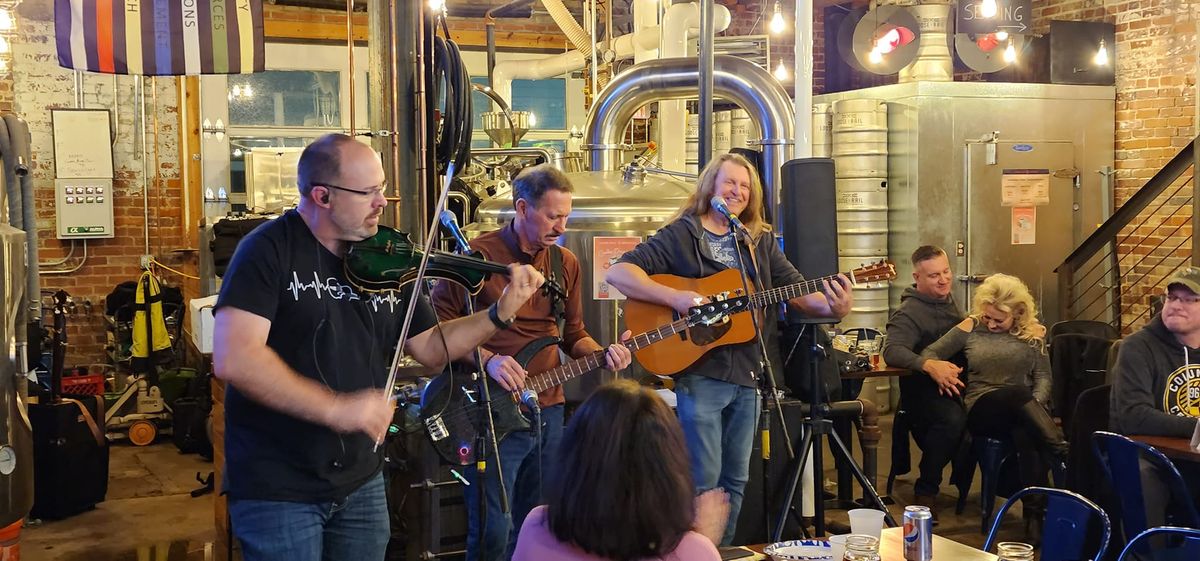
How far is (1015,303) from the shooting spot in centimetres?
566

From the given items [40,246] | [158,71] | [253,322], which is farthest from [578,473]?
[40,246]

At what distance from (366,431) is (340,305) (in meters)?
0.30

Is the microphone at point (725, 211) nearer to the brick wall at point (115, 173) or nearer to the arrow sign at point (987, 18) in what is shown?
the arrow sign at point (987, 18)

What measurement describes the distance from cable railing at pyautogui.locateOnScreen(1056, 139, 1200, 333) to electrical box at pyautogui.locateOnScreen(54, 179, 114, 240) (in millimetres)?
7056

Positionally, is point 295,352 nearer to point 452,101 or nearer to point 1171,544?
point 452,101

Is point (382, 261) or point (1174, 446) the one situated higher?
point (382, 261)

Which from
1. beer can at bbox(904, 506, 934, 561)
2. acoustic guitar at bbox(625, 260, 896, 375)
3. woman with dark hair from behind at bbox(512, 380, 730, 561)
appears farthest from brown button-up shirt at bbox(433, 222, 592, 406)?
woman with dark hair from behind at bbox(512, 380, 730, 561)

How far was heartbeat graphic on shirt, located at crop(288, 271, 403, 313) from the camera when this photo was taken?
2.53 metres

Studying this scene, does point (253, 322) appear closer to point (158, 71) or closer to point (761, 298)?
point (761, 298)

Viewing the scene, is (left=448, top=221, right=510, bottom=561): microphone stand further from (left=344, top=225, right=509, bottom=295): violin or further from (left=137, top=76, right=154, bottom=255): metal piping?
(left=137, top=76, right=154, bottom=255): metal piping

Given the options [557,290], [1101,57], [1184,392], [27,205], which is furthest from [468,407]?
[1101,57]

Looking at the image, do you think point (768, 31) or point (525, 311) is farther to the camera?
point (768, 31)

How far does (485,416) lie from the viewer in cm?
359

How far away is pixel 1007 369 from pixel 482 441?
3.02m
